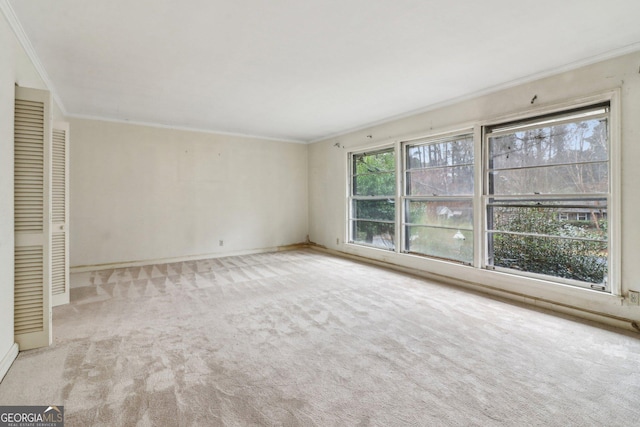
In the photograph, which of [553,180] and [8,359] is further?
[553,180]

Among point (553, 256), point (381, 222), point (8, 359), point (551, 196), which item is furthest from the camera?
point (381, 222)

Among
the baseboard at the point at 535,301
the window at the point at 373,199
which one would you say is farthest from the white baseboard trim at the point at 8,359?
the window at the point at 373,199

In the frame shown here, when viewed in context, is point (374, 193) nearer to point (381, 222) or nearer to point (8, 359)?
point (381, 222)

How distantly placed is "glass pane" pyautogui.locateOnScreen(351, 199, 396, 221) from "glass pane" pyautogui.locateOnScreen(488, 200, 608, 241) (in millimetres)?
1739

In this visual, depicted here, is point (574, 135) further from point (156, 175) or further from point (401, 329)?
point (156, 175)

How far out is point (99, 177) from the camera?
16.5ft

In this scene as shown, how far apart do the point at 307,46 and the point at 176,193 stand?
13.4 ft

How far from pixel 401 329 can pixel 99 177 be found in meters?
5.22

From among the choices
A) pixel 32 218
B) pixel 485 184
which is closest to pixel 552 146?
pixel 485 184

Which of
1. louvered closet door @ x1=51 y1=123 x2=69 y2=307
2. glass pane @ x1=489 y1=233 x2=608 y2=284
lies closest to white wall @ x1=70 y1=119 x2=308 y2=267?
louvered closet door @ x1=51 y1=123 x2=69 y2=307

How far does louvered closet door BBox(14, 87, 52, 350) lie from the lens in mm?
2346

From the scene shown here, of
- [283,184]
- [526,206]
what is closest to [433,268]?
[526,206]

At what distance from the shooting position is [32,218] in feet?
7.88

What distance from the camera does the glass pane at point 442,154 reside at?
13.8 feet
